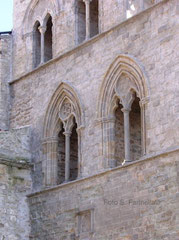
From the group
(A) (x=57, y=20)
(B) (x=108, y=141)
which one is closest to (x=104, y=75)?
(B) (x=108, y=141)

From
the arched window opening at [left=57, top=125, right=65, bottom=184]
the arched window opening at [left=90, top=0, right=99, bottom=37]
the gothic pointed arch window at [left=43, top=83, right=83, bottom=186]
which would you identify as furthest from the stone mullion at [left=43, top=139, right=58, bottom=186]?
the arched window opening at [left=90, top=0, right=99, bottom=37]

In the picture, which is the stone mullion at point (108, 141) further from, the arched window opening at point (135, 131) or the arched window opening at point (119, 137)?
the arched window opening at point (135, 131)

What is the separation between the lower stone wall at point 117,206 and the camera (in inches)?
569

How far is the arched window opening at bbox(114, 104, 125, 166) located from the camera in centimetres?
1656

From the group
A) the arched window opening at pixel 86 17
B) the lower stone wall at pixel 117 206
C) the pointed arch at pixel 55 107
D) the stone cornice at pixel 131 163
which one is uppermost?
the arched window opening at pixel 86 17

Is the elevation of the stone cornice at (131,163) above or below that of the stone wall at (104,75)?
below

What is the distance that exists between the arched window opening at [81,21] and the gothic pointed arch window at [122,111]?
2107mm

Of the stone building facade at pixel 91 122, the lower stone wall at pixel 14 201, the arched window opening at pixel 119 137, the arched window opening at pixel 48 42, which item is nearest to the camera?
the stone building facade at pixel 91 122

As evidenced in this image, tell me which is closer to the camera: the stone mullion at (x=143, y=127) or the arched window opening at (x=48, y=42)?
the stone mullion at (x=143, y=127)

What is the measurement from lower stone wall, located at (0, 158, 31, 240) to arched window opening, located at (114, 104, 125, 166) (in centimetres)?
279

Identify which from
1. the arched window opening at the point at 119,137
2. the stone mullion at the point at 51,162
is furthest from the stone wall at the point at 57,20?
the stone mullion at the point at 51,162

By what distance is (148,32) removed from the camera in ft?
52.7

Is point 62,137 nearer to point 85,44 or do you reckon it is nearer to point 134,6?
point 85,44

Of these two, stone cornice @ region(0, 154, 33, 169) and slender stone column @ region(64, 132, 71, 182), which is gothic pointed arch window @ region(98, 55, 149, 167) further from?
stone cornice @ region(0, 154, 33, 169)
